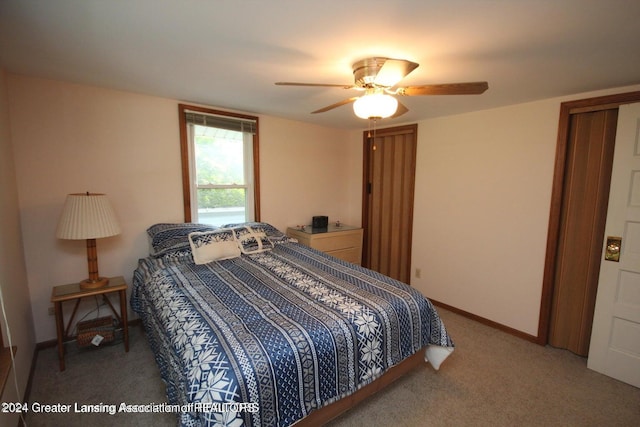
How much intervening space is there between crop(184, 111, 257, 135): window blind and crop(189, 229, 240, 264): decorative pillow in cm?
117

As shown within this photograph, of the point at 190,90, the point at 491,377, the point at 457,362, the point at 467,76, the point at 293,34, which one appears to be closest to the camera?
the point at 293,34

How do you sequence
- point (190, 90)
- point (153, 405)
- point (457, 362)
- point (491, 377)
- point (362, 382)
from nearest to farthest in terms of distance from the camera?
point (362, 382) → point (153, 405) → point (491, 377) → point (457, 362) → point (190, 90)

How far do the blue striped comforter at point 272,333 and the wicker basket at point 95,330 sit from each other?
0.91ft

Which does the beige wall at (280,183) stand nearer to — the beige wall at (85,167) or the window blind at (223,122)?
the beige wall at (85,167)

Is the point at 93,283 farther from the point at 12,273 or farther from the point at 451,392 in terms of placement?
the point at 451,392

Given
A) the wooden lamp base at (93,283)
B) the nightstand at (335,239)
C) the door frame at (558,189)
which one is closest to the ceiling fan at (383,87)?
the door frame at (558,189)

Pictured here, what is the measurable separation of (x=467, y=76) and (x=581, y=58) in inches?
23.6

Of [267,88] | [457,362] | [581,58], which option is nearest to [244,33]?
[267,88]

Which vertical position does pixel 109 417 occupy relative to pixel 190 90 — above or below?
below

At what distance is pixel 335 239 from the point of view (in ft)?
12.3

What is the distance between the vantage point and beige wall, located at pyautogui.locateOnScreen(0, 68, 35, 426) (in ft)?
5.45

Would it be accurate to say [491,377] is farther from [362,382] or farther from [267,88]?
[267,88]

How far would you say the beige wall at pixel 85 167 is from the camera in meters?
2.26

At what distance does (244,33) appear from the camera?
1.47 metres
